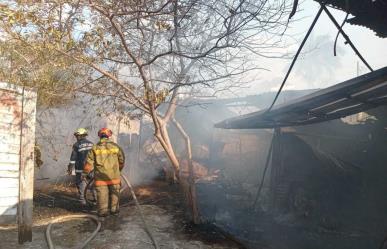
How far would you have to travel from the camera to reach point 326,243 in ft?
→ 24.8

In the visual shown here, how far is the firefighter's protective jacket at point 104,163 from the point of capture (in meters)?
7.69

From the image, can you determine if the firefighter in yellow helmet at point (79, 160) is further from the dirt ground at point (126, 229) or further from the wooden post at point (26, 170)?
the wooden post at point (26, 170)

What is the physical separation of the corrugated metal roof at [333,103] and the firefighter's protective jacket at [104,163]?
339cm

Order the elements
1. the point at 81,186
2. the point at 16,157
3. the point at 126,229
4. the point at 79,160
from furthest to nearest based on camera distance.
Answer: the point at 79,160 < the point at 81,186 < the point at 126,229 < the point at 16,157

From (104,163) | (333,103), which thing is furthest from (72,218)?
(333,103)

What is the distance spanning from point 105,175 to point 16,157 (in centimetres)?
239

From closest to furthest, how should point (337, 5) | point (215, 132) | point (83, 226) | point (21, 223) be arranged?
point (337, 5)
point (21, 223)
point (83, 226)
point (215, 132)

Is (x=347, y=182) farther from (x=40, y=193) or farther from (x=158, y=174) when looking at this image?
(x=40, y=193)

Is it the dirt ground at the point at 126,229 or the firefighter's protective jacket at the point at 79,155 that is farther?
the firefighter's protective jacket at the point at 79,155

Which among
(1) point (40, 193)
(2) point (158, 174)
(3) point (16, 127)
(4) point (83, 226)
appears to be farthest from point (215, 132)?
(3) point (16, 127)

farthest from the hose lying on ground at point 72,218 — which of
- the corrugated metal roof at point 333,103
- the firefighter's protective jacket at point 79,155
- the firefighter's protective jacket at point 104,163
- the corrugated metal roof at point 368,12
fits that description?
the corrugated metal roof at point 368,12

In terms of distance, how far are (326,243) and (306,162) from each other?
3665 millimetres

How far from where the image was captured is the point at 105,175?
7.71 metres

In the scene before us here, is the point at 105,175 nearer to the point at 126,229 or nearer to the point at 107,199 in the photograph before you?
the point at 107,199
